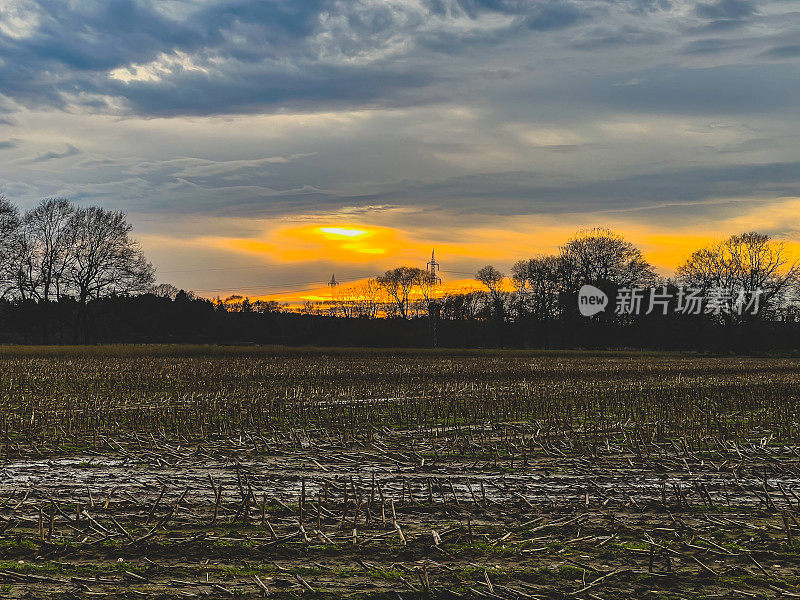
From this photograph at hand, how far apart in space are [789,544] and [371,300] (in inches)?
4002

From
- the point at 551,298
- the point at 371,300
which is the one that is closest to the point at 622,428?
the point at 551,298

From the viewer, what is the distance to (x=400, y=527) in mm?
6895

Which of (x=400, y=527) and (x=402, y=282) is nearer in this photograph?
(x=400, y=527)

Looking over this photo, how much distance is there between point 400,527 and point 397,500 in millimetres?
1337

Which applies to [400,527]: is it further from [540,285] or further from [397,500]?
[540,285]

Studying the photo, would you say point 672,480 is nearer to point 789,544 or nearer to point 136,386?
point 789,544

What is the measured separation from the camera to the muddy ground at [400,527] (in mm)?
5484

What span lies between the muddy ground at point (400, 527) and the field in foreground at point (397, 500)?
28mm

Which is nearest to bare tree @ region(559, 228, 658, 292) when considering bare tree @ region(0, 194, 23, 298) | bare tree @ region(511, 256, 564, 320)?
bare tree @ region(511, 256, 564, 320)

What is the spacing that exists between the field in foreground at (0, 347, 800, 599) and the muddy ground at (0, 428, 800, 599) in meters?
0.03

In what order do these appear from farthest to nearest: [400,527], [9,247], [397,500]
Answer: [9,247]
[397,500]
[400,527]

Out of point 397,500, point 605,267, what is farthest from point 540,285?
point 397,500

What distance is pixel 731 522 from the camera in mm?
7141

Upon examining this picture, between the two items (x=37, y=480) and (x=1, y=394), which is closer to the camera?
(x=37, y=480)
